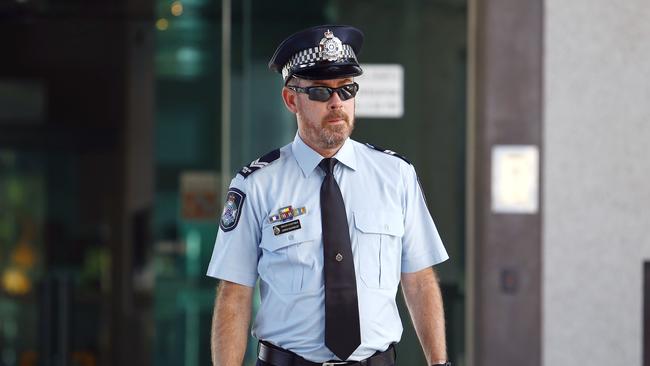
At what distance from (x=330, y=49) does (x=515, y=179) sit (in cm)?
261

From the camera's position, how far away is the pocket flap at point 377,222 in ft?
10.4

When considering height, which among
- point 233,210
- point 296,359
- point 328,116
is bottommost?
point 296,359

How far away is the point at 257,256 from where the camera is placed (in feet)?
10.7

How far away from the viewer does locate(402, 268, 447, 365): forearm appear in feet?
10.6

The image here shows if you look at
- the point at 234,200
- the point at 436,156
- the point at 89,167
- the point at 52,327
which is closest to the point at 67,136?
the point at 89,167

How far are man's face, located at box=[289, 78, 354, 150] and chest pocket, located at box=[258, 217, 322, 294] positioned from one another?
0.72ft

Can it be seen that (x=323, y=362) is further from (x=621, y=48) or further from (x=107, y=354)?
(x=107, y=354)

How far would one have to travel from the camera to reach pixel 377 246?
3.18 m

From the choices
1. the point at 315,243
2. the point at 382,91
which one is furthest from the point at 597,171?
the point at 315,243

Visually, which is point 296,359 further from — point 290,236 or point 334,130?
point 334,130

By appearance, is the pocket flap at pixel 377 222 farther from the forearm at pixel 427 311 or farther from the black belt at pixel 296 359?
the black belt at pixel 296 359

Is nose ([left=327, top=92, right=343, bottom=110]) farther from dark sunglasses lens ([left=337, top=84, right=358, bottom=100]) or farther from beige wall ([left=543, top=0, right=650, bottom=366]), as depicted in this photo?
beige wall ([left=543, top=0, right=650, bottom=366])

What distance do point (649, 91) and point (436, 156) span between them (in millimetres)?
1075

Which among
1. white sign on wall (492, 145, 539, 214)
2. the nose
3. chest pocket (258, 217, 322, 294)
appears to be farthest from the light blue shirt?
white sign on wall (492, 145, 539, 214)
